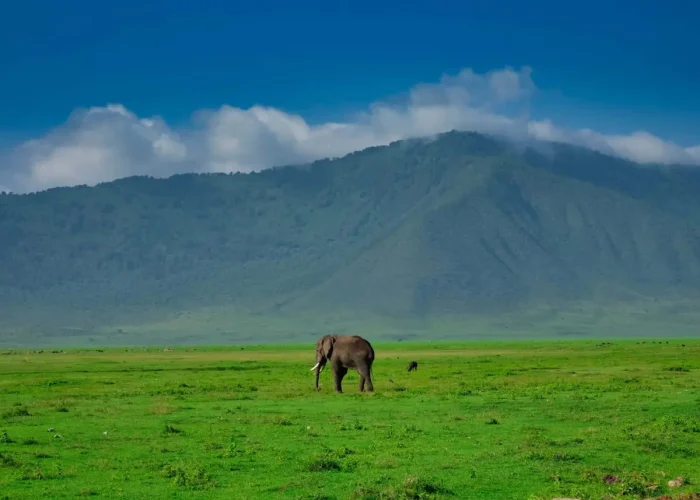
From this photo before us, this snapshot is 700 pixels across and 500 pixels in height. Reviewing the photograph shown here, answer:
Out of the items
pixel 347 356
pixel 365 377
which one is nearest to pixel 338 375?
pixel 347 356

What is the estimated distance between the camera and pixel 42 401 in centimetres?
3744

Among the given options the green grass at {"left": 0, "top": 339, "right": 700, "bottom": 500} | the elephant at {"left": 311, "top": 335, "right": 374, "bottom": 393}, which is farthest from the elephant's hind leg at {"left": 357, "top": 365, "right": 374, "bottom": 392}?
the green grass at {"left": 0, "top": 339, "right": 700, "bottom": 500}

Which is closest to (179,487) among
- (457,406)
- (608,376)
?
(457,406)

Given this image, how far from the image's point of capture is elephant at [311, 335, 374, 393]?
1623 inches

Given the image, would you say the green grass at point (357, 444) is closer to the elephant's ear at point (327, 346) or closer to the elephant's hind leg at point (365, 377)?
the elephant's hind leg at point (365, 377)

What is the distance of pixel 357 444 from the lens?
79.9 ft

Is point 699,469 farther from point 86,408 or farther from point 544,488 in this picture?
point 86,408

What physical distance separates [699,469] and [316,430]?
10143 mm

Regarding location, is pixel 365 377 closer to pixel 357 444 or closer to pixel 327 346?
pixel 327 346

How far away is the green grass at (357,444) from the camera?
Answer: 19.2 metres

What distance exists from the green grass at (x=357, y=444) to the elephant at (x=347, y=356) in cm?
162

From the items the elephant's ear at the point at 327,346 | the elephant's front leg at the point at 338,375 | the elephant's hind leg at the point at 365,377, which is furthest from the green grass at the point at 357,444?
the elephant's ear at the point at 327,346

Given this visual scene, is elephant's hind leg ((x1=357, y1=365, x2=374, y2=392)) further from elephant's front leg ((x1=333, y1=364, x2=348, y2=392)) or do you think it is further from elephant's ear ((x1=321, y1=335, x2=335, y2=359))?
elephant's ear ((x1=321, y1=335, x2=335, y2=359))

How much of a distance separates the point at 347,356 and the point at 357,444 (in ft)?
56.9
